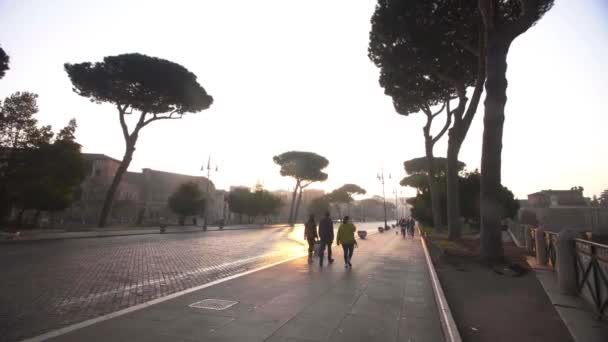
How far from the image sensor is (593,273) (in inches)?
214

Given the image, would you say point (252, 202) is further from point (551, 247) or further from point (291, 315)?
point (291, 315)

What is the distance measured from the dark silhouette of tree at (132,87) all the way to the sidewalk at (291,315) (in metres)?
24.0

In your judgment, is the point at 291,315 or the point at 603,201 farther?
the point at 603,201

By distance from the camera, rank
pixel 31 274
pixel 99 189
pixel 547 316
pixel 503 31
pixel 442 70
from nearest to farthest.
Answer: pixel 547 316, pixel 31 274, pixel 503 31, pixel 442 70, pixel 99 189

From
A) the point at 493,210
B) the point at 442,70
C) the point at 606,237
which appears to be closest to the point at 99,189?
the point at 442,70

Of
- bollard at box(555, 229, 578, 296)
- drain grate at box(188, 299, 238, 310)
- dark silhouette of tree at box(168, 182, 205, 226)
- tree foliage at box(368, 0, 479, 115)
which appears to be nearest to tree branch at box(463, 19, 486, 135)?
tree foliage at box(368, 0, 479, 115)

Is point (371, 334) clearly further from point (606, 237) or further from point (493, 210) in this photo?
point (606, 237)

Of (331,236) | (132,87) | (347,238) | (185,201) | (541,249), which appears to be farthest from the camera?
(185,201)

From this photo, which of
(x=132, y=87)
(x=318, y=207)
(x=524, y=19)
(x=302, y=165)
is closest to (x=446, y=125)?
(x=524, y=19)

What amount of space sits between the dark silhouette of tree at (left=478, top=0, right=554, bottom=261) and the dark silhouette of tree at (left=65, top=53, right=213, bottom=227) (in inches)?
989

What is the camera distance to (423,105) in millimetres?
22016

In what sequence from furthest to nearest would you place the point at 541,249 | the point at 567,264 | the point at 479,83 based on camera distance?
the point at 479,83 → the point at 541,249 → the point at 567,264

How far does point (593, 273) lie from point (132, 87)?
98.9ft

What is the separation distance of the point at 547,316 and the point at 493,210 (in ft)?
16.7
